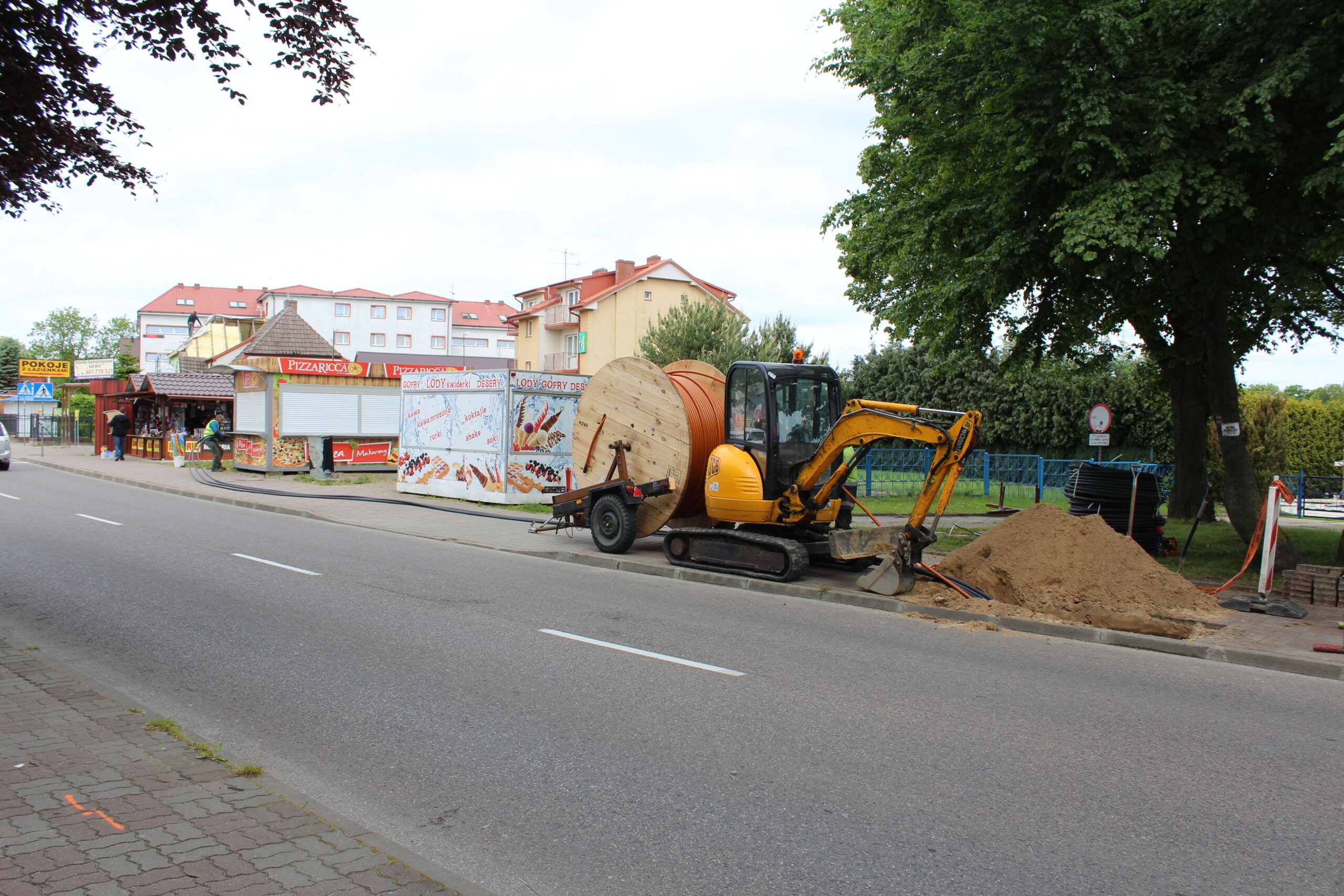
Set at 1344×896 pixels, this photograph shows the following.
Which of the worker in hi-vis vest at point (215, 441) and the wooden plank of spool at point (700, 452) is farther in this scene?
the worker in hi-vis vest at point (215, 441)

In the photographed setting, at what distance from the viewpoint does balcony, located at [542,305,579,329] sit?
65250mm

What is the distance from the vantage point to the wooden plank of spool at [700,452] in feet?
44.2

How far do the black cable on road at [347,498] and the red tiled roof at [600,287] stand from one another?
35.5m

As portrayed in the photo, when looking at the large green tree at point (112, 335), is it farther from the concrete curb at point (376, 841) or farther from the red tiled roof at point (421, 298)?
the concrete curb at point (376, 841)

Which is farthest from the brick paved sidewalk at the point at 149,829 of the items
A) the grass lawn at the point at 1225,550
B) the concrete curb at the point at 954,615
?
the grass lawn at the point at 1225,550

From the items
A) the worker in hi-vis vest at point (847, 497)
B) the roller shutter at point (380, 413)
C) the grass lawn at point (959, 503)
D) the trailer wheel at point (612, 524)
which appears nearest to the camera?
the worker in hi-vis vest at point (847, 497)

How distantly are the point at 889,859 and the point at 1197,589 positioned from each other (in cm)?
810

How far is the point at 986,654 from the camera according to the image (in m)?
8.20

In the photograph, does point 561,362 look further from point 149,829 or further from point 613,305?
point 149,829

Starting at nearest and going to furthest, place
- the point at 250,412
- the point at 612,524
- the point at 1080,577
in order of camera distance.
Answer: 1. the point at 1080,577
2. the point at 612,524
3. the point at 250,412

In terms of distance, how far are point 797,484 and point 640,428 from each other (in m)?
3.06

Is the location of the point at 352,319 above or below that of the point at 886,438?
above

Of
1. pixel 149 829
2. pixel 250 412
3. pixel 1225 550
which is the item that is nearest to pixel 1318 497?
pixel 1225 550

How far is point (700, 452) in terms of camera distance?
44.2 feet
